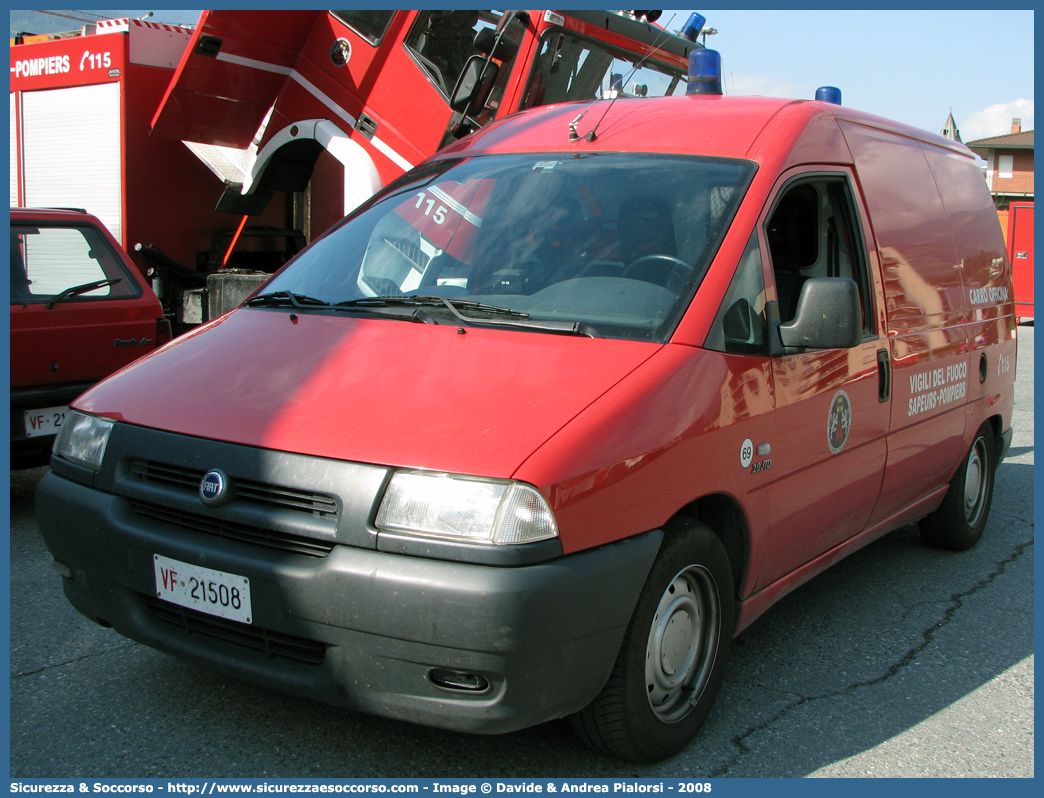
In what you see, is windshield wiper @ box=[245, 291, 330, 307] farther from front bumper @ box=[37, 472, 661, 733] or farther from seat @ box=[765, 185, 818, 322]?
seat @ box=[765, 185, 818, 322]

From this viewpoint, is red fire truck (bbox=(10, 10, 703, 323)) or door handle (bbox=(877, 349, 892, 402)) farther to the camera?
red fire truck (bbox=(10, 10, 703, 323))

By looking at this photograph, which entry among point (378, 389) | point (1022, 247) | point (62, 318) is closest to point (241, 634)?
point (378, 389)

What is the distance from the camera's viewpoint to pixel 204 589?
2.82m

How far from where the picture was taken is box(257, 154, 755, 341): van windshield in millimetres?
3316

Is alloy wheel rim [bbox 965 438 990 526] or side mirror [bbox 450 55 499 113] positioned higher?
side mirror [bbox 450 55 499 113]

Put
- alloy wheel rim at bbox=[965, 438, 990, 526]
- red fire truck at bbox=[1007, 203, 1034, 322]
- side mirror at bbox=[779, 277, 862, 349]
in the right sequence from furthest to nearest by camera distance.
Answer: red fire truck at bbox=[1007, 203, 1034, 322] < alloy wheel rim at bbox=[965, 438, 990, 526] < side mirror at bbox=[779, 277, 862, 349]

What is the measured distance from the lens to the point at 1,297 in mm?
5004

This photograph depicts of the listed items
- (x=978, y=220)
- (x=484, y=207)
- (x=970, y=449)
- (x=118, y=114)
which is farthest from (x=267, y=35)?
(x=970, y=449)

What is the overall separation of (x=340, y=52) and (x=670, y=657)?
620 cm

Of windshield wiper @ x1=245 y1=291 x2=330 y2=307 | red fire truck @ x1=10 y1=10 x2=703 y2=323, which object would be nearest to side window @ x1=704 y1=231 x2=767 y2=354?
windshield wiper @ x1=245 y1=291 x2=330 y2=307

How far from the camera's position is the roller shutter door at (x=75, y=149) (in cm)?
875

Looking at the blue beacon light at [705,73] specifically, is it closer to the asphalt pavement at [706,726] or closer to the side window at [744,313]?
the side window at [744,313]

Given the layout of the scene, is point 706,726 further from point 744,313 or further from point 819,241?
point 819,241
